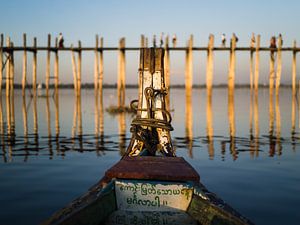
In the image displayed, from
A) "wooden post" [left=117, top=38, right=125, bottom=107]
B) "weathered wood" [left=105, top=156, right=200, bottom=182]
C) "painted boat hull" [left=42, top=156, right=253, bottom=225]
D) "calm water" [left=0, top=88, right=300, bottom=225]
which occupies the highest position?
"wooden post" [left=117, top=38, right=125, bottom=107]

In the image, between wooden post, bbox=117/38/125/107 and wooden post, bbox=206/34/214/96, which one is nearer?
wooden post, bbox=117/38/125/107

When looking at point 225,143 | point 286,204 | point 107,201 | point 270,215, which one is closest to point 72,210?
point 107,201

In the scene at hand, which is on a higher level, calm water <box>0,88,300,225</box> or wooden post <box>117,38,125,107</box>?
wooden post <box>117,38,125,107</box>

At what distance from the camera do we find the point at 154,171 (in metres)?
3.51

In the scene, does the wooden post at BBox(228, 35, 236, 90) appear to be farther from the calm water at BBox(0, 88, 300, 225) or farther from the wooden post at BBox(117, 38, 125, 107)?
the calm water at BBox(0, 88, 300, 225)

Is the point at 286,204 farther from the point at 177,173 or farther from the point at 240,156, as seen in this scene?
the point at 240,156

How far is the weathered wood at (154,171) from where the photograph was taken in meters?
3.40

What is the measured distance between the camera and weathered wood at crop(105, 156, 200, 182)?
3.40m

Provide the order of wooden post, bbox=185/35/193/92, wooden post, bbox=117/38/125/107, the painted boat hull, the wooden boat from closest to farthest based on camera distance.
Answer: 1. the wooden boat
2. the painted boat hull
3. wooden post, bbox=117/38/125/107
4. wooden post, bbox=185/35/193/92

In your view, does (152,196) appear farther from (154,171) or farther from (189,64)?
(189,64)

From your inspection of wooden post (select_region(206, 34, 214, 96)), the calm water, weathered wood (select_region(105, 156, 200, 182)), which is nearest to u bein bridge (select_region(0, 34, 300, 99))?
wooden post (select_region(206, 34, 214, 96))

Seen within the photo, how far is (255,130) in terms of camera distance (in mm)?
15211

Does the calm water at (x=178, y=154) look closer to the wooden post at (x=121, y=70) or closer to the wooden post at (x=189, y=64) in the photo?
the wooden post at (x=121, y=70)

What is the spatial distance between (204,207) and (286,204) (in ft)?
10.8
